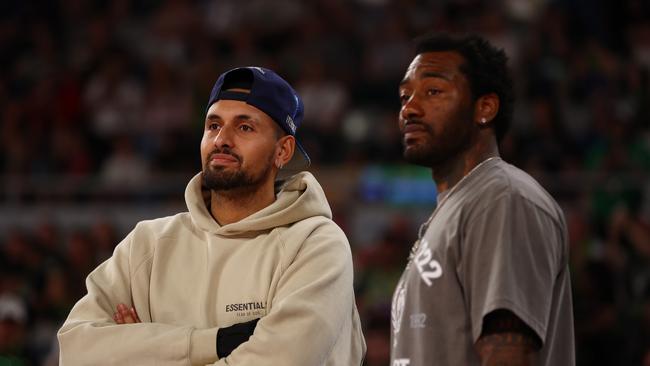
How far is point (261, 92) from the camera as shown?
3.38 metres

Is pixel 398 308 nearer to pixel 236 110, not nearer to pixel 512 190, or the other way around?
pixel 512 190

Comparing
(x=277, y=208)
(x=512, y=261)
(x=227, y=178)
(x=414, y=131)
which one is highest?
(x=414, y=131)

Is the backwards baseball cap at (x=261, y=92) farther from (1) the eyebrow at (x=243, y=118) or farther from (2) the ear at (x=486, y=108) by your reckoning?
(2) the ear at (x=486, y=108)

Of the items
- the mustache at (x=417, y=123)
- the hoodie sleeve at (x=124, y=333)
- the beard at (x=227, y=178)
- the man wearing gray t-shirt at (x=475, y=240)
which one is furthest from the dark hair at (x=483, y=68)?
the hoodie sleeve at (x=124, y=333)

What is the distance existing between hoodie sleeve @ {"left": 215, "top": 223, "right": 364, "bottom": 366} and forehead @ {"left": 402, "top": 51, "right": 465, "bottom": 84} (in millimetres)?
571

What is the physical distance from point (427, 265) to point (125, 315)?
930 mm

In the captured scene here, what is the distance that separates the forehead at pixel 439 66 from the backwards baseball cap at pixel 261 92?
0.39 meters

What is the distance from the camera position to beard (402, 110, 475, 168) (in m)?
3.29

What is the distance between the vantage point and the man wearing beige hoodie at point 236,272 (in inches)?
Result: 122

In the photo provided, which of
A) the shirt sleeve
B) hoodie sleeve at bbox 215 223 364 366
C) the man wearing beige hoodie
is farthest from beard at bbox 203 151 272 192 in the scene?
the shirt sleeve

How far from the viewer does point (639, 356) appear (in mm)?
5867

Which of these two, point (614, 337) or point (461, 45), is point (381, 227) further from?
point (461, 45)

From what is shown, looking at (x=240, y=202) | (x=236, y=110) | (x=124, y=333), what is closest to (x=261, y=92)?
(x=236, y=110)

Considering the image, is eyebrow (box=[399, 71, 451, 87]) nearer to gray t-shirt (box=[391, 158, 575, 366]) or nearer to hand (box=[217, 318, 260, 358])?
gray t-shirt (box=[391, 158, 575, 366])
